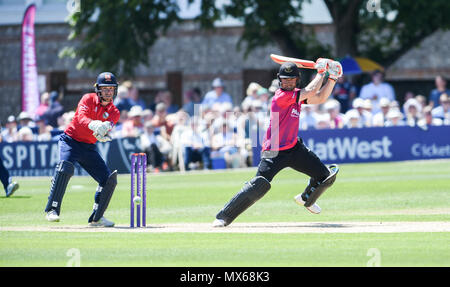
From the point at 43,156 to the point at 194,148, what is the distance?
149 inches

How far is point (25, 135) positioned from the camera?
87.5 feet

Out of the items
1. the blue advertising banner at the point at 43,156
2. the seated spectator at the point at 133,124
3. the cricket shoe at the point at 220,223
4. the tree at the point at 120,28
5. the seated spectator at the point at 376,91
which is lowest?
the blue advertising banner at the point at 43,156

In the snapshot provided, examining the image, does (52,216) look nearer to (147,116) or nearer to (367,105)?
(147,116)

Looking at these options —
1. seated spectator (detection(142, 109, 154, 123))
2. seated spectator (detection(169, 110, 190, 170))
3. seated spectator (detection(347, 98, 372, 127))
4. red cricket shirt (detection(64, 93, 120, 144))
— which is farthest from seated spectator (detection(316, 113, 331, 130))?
red cricket shirt (detection(64, 93, 120, 144))

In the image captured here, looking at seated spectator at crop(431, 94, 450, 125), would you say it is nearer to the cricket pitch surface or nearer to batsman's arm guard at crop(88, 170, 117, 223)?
the cricket pitch surface

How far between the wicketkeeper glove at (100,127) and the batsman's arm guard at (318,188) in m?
2.70

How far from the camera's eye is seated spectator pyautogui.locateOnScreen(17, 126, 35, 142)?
87.4 ft

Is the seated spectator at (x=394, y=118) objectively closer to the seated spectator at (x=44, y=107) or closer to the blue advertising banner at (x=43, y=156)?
the blue advertising banner at (x=43, y=156)

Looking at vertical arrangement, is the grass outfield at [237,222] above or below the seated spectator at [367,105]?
below

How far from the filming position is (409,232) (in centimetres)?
1202

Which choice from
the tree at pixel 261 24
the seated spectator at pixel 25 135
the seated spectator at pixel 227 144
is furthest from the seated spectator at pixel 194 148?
the tree at pixel 261 24

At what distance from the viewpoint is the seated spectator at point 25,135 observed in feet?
87.4

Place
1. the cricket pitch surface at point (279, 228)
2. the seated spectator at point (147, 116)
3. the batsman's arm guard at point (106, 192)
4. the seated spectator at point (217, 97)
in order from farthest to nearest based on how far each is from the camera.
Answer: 1. the seated spectator at point (217, 97)
2. the seated spectator at point (147, 116)
3. the batsman's arm guard at point (106, 192)
4. the cricket pitch surface at point (279, 228)

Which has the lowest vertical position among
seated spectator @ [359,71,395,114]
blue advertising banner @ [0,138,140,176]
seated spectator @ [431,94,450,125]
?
blue advertising banner @ [0,138,140,176]
